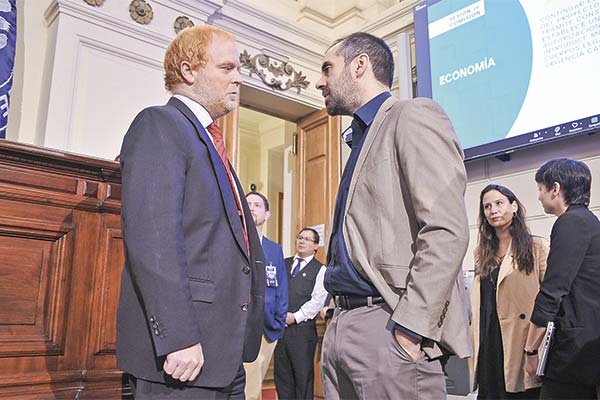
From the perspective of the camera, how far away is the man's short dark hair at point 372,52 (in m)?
1.44

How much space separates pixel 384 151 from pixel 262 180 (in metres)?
6.03

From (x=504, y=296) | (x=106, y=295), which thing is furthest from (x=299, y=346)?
(x=106, y=295)

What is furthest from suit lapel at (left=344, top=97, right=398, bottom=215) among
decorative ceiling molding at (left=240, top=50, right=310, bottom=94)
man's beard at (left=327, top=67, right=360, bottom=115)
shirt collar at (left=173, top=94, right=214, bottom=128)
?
decorative ceiling molding at (left=240, top=50, right=310, bottom=94)

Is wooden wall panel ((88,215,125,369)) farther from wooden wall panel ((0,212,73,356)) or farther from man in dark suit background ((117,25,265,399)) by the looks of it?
man in dark suit background ((117,25,265,399))

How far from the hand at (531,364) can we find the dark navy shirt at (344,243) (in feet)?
3.28

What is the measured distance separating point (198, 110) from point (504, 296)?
1412 millimetres

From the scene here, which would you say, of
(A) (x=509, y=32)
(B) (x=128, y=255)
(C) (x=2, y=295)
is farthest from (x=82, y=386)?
(A) (x=509, y=32)

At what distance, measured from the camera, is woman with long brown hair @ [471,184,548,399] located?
196 cm

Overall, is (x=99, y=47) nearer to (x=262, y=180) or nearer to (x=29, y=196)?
(x=29, y=196)

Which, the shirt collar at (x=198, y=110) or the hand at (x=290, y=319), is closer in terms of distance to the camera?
the shirt collar at (x=198, y=110)

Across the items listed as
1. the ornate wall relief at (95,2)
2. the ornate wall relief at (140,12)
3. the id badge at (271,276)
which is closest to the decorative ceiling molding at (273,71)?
the ornate wall relief at (140,12)

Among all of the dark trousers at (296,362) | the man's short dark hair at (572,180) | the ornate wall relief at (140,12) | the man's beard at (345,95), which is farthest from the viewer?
the ornate wall relief at (140,12)

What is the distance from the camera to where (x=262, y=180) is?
721 centimetres

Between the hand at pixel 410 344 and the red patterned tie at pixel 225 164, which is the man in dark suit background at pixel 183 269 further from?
the hand at pixel 410 344
